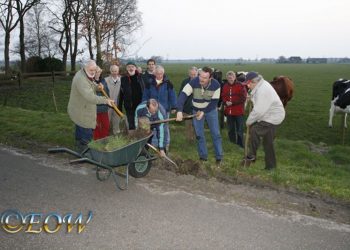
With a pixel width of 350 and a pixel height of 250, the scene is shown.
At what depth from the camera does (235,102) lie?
9625 millimetres

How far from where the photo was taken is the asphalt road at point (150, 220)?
436 cm

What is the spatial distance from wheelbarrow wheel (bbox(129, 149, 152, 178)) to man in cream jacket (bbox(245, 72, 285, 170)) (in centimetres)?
203

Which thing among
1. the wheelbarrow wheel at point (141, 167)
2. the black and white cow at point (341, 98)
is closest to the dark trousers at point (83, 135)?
the wheelbarrow wheel at point (141, 167)

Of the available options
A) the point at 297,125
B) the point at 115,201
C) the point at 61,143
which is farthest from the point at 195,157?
the point at 297,125

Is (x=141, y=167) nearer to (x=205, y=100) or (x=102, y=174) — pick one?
(x=102, y=174)

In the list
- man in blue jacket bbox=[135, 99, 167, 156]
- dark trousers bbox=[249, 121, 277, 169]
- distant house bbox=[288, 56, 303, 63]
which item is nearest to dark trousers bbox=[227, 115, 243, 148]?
dark trousers bbox=[249, 121, 277, 169]

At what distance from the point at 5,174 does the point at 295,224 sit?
505cm

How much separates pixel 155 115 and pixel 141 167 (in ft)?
3.48

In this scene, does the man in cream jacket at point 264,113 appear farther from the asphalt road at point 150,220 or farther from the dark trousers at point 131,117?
the dark trousers at point 131,117

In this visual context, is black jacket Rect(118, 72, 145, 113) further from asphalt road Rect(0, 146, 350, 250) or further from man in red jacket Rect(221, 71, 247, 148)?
asphalt road Rect(0, 146, 350, 250)

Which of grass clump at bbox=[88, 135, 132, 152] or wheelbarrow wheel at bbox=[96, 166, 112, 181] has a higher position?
grass clump at bbox=[88, 135, 132, 152]

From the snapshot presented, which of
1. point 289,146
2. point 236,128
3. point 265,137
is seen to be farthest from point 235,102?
point 265,137

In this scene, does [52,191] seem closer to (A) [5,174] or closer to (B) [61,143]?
(A) [5,174]

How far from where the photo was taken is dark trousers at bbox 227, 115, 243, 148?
31.9 ft
